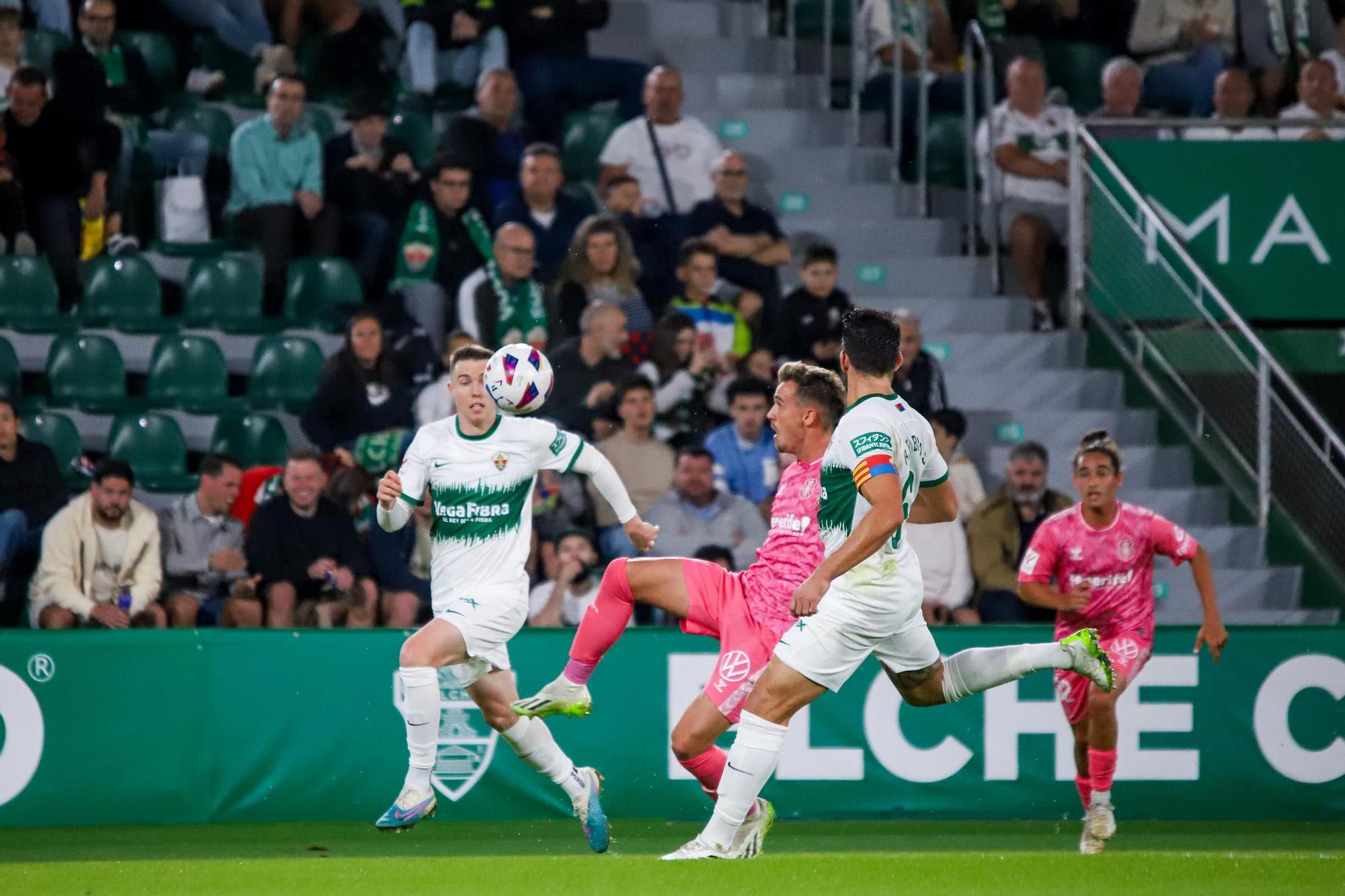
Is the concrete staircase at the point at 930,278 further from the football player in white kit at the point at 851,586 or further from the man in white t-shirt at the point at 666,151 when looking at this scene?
the football player in white kit at the point at 851,586

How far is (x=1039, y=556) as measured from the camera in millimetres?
9453

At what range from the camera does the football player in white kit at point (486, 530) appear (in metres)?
8.24

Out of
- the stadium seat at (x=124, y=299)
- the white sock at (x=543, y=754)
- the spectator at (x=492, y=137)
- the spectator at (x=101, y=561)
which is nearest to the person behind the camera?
the white sock at (x=543, y=754)

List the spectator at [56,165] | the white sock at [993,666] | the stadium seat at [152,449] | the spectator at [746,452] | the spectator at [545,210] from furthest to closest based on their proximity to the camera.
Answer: the spectator at [56,165] < the spectator at [545,210] < the stadium seat at [152,449] < the spectator at [746,452] < the white sock at [993,666]

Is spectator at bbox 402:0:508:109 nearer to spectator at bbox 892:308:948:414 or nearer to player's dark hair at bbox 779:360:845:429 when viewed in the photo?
spectator at bbox 892:308:948:414

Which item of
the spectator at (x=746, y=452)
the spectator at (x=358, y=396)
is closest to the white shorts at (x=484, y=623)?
the spectator at (x=746, y=452)

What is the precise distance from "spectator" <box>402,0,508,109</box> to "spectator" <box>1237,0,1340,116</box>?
6418mm

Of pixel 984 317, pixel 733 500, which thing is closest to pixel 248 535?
pixel 733 500

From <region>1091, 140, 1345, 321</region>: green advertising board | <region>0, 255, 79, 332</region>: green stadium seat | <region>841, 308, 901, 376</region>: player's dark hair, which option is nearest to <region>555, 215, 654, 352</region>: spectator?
<region>1091, 140, 1345, 321</region>: green advertising board

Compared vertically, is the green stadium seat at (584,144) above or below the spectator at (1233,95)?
below

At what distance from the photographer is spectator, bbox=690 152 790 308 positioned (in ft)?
44.5

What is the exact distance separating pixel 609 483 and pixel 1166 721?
400 centimetres

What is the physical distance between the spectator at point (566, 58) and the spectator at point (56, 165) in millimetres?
3310

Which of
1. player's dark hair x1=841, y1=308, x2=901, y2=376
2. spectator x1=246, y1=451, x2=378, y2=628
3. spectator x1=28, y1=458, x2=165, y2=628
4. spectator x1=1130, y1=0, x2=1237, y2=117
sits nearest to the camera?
player's dark hair x1=841, y1=308, x2=901, y2=376
